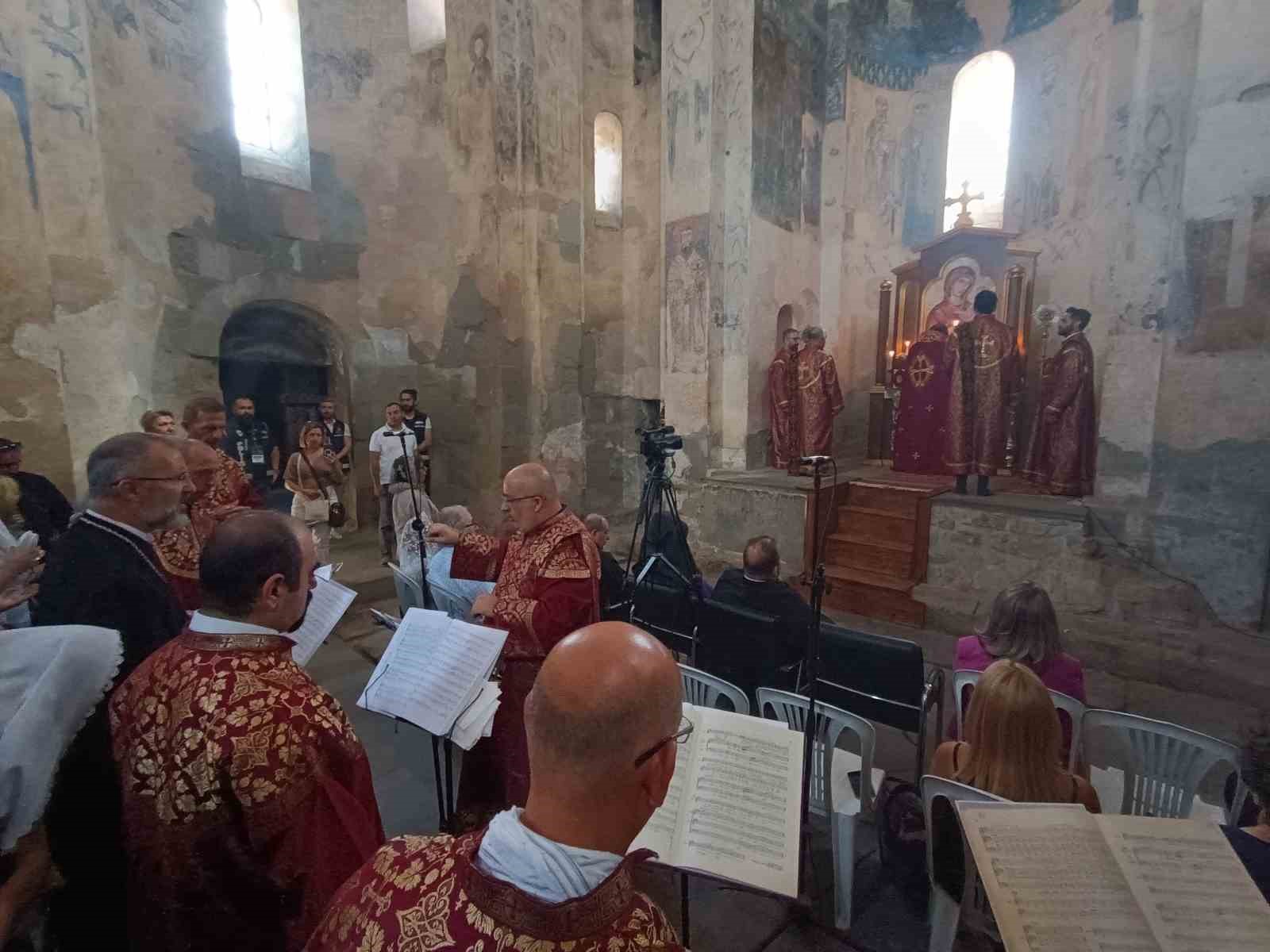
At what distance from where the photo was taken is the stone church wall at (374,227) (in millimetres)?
6113

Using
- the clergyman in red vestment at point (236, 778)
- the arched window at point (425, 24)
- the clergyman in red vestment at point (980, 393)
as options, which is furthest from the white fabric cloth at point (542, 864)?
the arched window at point (425, 24)

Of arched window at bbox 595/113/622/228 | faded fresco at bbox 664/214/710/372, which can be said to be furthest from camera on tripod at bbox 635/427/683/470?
arched window at bbox 595/113/622/228

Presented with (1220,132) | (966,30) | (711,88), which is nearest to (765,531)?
(1220,132)

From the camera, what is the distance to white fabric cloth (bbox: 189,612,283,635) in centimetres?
151

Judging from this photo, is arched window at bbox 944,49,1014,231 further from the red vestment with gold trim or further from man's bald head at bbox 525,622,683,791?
man's bald head at bbox 525,622,683,791

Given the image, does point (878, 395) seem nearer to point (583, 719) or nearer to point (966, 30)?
point (966, 30)

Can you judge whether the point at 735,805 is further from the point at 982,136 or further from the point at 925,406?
the point at 982,136

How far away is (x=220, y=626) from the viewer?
4.96ft

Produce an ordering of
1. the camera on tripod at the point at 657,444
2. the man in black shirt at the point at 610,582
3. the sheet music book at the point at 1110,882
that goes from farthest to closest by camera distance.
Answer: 1. the camera on tripod at the point at 657,444
2. the man in black shirt at the point at 610,582
3. the sheet music book at the point at 1110,882

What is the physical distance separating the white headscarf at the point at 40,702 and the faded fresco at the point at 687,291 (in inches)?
307

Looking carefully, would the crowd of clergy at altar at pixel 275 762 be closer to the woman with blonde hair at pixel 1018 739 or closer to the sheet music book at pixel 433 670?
the woman with blonde hair at pixel 1018 739

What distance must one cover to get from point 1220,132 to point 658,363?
7.13 metres

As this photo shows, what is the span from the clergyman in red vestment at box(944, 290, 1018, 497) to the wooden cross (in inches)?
132

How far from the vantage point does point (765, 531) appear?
7.34 m
